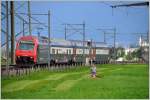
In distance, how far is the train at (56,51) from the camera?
175ft

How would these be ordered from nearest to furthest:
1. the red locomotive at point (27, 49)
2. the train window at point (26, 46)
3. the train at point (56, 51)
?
the red locomotive at point (27, 49) → the train at point (56, 51) → the train window at point (26, 46)

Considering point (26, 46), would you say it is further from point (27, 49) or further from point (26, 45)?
point (27, 49)

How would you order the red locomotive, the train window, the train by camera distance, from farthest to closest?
the train window → the train → the red locomotive

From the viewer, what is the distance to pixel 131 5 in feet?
86.2

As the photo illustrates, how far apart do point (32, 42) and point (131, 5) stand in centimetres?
2841

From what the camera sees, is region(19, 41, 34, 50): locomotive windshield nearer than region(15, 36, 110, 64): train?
No

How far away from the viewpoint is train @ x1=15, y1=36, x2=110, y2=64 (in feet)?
175

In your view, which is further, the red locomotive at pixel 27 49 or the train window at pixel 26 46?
the train window at pixel 26 46

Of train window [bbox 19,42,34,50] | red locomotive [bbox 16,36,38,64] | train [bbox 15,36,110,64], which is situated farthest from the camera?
train window [bbox 19,42,34,50]

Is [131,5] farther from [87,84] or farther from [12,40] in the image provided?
[12,40]

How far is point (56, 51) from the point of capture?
204 feet

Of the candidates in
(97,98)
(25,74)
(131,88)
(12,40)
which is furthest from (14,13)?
(97,98)

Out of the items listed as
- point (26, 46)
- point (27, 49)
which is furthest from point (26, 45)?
point (27, 49)

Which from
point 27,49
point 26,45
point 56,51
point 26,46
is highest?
point 26,45
